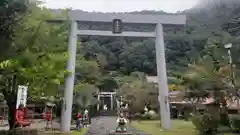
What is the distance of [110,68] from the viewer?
54062 mm

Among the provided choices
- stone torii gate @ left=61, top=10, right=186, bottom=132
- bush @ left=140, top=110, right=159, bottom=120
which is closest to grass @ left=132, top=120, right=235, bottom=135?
stone torii gate @ left=61, top=10, right=186, bottom=132

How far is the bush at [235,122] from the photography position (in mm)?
12367

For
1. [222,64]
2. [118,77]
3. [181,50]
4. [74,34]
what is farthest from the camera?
[181,50]

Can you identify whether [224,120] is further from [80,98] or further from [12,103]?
[80,98]

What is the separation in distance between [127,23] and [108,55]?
3931cm

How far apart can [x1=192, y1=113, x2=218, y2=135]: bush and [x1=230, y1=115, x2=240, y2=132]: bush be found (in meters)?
1.09

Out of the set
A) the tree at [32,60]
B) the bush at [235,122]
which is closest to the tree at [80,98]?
the tree at [32,60]

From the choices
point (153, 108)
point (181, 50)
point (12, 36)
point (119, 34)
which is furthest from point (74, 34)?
point (181, 50)

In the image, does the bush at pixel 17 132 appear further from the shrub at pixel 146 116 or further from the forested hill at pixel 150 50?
the forested hill at pixel 150 50

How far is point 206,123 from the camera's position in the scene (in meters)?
12.0

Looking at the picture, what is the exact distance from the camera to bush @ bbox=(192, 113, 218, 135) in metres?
12.0

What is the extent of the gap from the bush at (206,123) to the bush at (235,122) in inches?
43.0

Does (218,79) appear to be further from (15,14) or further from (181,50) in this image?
(181,50)

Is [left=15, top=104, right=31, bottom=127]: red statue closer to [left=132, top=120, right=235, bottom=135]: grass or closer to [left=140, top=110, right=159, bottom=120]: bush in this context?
[left=132, top=120, right=235, bottom=135]: grass
